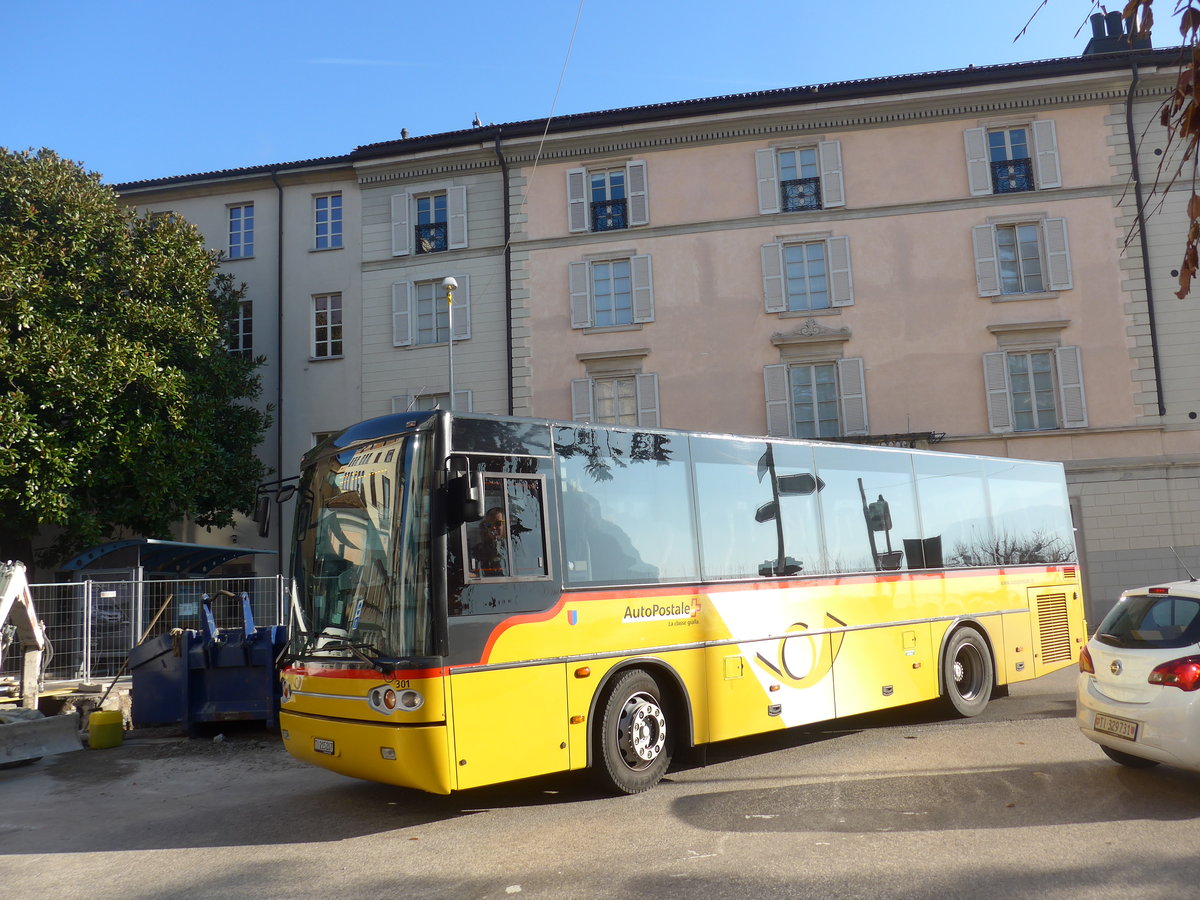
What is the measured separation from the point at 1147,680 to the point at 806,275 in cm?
1785

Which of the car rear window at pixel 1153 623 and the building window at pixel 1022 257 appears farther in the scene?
the building window at pixel 1022 257

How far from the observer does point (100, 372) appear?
64.0 ft

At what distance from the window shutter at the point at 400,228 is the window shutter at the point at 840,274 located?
10.5 m

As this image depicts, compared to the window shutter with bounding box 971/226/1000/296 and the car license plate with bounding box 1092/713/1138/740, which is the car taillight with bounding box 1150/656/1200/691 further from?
the window shutter with bounding box 971/226/1000/296

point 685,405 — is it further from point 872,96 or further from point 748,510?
point 748,510

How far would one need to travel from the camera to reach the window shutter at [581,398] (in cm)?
2367

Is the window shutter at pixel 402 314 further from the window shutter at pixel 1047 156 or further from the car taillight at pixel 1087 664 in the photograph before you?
the car taillight at pixel 1087 664

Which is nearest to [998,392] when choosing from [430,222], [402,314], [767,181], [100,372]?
[767,181]

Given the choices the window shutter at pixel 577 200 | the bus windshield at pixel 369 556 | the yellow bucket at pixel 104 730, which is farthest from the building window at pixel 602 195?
the bus windshield at pixel 369 556

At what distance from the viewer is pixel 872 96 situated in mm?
23281

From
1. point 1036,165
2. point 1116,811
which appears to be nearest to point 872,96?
point 1036,165

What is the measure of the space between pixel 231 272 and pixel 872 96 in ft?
54.7

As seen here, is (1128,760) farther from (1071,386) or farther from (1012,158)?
(1012,158)

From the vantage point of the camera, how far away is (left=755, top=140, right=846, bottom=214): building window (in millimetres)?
23625
